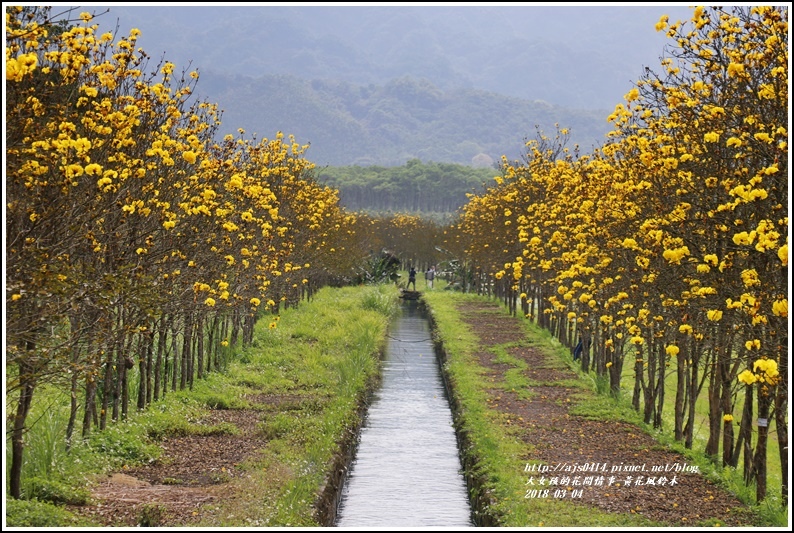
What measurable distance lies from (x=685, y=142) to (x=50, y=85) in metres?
10.4

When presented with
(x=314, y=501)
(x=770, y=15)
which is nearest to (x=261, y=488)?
(x=314, y=501)

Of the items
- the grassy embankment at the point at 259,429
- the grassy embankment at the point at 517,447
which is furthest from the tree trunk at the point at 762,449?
the grassy embankment at the point at 259,429

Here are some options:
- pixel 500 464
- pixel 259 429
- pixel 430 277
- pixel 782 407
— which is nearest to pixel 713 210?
pixel 782 407

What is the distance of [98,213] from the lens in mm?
12742

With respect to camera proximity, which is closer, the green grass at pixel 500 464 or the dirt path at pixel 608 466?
the green grass at pixel 500 464

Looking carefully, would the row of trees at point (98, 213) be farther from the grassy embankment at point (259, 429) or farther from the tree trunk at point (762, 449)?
the tree trunk at point (762, 449)

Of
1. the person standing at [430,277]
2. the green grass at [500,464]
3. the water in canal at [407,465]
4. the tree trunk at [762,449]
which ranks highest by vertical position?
the person standing at [430,277]

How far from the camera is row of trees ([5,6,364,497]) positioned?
11242 millimetres

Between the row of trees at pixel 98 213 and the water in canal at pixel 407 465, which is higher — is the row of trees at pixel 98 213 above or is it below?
above

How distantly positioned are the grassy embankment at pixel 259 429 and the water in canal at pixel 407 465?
0.72 m

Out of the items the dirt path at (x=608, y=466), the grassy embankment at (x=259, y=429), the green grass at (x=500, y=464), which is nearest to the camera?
the grassy embankment at (x=259, y=429)

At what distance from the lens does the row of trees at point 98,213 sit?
443 inches

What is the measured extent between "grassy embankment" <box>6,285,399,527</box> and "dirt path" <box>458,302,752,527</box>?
4.40 meters

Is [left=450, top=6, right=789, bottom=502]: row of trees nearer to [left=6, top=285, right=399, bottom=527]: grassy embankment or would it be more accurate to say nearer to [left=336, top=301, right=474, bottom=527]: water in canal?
[left=336, top=301, right=474, bottom=527]: water in canal
